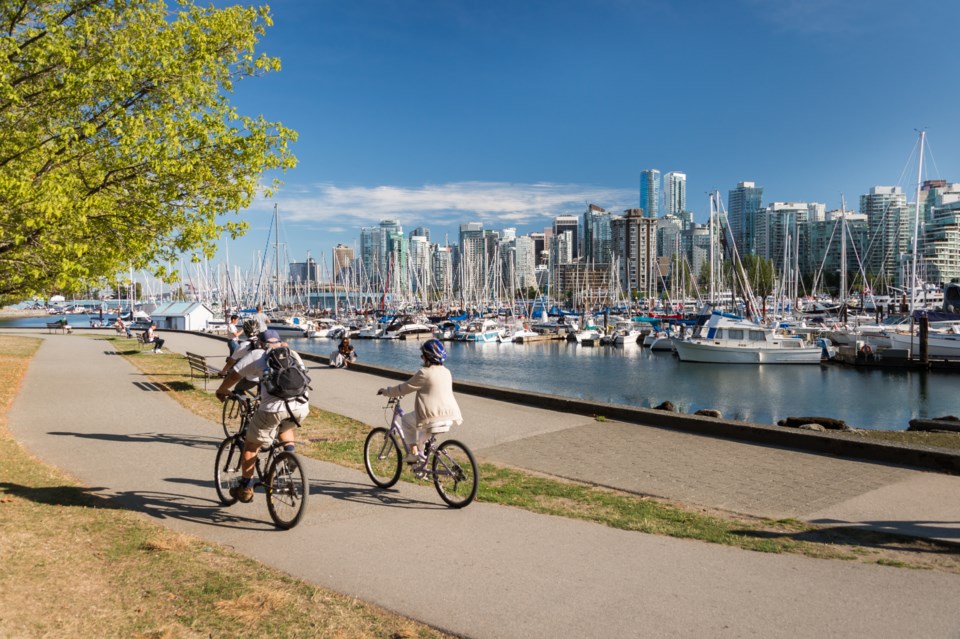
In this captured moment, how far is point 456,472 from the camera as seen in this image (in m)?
7.55

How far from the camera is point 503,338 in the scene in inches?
2958

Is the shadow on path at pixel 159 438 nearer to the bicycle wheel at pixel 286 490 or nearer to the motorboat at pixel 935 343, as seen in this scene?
the bicycle wheel at pixel 286 490

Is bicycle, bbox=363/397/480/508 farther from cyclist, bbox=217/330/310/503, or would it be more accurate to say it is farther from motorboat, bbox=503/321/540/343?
motorboat, bbox=503/321/540/343

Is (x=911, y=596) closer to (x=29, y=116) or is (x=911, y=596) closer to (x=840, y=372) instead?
(x=29, y=116)

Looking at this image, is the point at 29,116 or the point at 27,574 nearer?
the point at 27,574

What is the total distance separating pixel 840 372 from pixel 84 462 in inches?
1846

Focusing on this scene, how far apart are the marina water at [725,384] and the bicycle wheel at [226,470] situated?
2527 cm

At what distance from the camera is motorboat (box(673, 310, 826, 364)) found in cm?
4969

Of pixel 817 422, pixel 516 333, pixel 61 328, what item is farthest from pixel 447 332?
pixel 817 422

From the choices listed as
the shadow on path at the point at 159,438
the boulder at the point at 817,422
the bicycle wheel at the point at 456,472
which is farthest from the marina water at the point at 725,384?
the bicycle wheel at the point at 456,472

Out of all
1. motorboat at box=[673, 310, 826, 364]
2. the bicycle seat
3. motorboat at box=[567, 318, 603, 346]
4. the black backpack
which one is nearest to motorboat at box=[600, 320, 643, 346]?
motorboat at box=[567, 318, 603, 346]

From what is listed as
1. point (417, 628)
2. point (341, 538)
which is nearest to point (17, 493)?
point (341, 538)

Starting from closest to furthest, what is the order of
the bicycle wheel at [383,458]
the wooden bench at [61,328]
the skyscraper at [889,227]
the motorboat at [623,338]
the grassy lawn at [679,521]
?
the grassy lawn at [679,521]
the bicycle wheel at [383,458]
the wooden bench at [61,328]
the motorboat at [623,338]
the skyscraper at [889,227]

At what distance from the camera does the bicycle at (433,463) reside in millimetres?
7543
